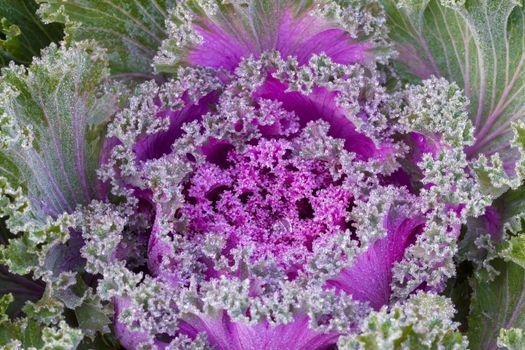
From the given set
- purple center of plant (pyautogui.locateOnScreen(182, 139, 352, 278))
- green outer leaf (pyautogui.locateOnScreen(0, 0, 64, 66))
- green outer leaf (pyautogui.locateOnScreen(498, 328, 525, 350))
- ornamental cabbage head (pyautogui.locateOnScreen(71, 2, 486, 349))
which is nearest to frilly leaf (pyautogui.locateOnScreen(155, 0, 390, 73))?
ornamental cabbage head (pyautogui.locateOnScreen(71, 2, 486, 349))

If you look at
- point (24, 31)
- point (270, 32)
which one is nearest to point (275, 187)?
point (270, 32)

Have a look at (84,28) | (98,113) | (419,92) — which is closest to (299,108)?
(419,92)

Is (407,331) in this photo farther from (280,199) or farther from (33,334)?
(33,334)

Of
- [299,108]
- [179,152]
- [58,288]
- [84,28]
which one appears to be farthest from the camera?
[84,28]

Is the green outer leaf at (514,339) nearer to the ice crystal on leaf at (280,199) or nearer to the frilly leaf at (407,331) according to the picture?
the frilly leaf at (407,331)

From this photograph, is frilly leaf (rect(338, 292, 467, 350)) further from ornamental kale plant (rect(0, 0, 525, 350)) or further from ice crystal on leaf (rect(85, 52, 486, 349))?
ice crystal on leaf (rect(85, 52, 486, 349))

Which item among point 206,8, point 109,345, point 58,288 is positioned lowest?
point 109,345

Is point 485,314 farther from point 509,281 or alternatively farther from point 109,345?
point 109,345

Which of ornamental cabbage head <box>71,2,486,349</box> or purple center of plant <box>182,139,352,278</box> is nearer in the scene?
ornamental cabbage head <box>71,2,486,349</box>
